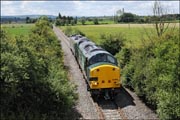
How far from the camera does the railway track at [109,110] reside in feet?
64.2

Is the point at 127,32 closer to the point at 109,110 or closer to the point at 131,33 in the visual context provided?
the point at 131,33

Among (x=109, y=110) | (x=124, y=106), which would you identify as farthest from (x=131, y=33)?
(x=109, y=110)

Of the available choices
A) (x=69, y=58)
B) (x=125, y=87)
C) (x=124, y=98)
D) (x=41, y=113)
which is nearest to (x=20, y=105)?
(x=41, y=113)

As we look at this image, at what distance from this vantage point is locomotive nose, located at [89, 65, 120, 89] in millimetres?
21969

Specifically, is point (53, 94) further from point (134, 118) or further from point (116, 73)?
point (116, 73)

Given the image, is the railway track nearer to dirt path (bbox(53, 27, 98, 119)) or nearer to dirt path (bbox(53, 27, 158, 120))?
dirt path (bbox(53, 27, 158, 120))

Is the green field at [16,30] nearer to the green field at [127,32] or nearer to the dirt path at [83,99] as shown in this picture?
the dirt path at [83,99]

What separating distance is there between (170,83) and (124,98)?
4777mm

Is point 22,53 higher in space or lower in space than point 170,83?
higher

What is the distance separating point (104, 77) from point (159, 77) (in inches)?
150

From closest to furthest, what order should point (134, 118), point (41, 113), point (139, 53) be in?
point (41, 113) → point (134, 118) → point (139, 53)

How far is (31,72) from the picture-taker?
1428cm

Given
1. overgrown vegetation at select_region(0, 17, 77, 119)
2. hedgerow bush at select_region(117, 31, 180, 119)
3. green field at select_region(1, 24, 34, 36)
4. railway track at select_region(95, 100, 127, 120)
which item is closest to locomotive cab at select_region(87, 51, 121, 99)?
railway track at select_region(95, 100, 127, 120)

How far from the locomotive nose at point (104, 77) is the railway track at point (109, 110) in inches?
46.7
